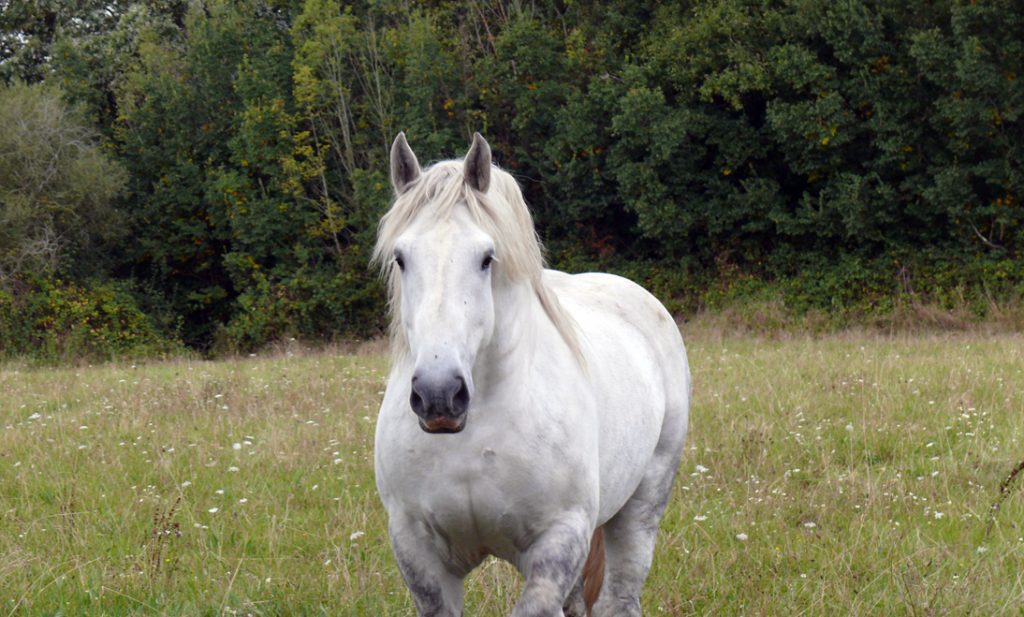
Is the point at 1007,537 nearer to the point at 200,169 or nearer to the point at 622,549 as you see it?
the point at 622,549

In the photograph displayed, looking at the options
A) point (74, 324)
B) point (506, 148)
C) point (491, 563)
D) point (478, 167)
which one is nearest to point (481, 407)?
point (478, 167)

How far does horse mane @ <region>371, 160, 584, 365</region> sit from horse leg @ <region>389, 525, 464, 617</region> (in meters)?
0.63

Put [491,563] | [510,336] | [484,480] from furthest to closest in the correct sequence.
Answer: [491,563] < [510,336] < [484,480]

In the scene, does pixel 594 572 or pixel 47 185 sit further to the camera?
pixel 47 185

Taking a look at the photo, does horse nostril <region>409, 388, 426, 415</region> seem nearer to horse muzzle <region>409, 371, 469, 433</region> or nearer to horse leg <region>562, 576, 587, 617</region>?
horse muzzle <region>409, 371, 469, 433</region>

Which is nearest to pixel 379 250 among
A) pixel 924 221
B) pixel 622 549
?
pixel 622 549

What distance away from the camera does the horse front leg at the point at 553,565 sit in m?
3.24

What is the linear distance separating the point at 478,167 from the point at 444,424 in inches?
38.8

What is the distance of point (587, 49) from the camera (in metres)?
25.8

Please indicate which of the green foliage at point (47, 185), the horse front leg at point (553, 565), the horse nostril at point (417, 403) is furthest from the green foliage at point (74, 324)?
the horse nostril at point (417, 403)

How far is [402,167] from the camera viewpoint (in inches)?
140

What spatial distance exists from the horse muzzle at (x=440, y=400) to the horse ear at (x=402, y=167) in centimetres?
91

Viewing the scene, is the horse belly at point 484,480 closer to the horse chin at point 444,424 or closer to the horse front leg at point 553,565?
the horse front leg at point 553,565

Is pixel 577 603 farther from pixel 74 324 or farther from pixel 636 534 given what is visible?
pixel 74 324
